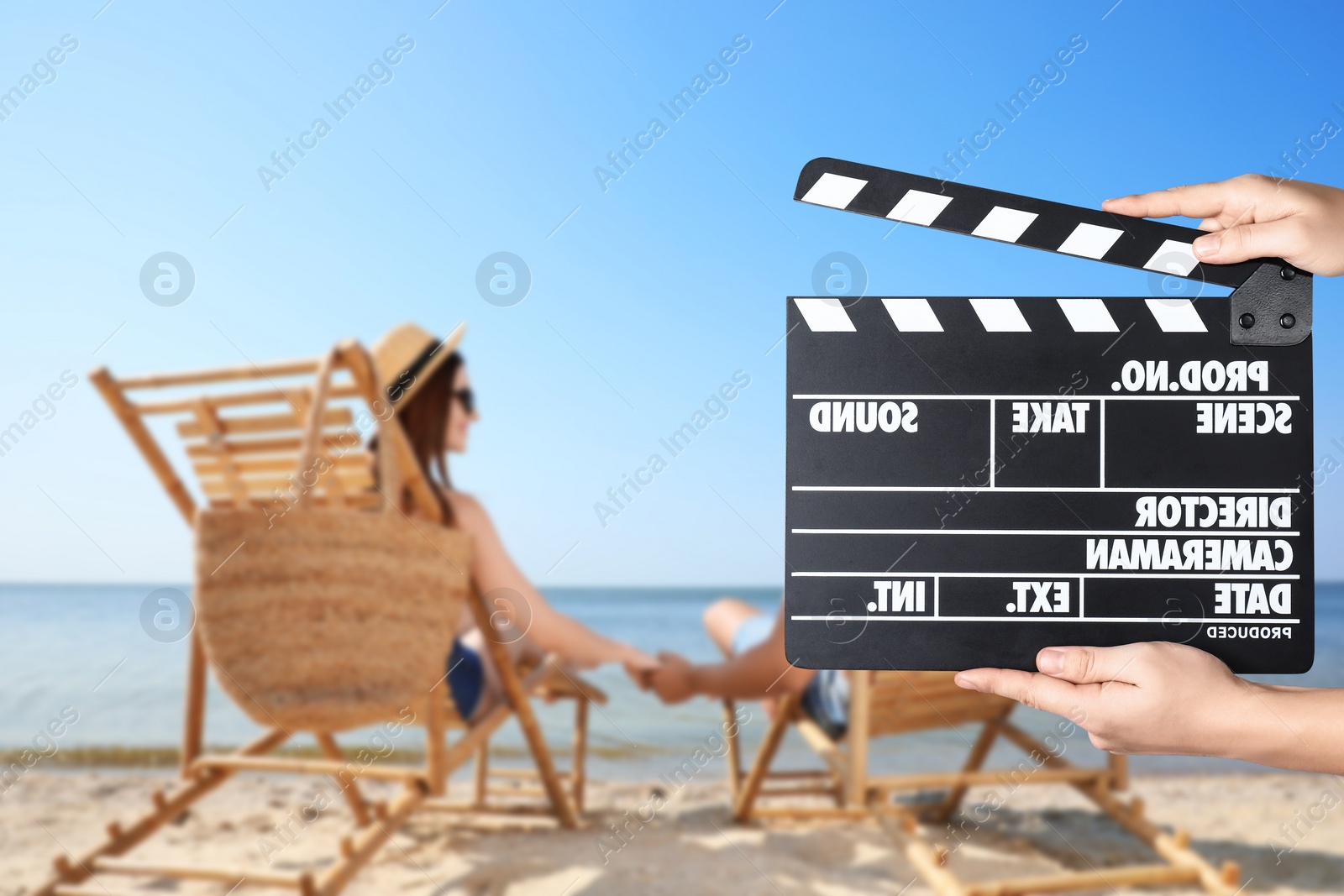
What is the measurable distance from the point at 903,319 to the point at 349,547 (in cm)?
134

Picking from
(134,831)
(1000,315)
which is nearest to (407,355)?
(134,831)

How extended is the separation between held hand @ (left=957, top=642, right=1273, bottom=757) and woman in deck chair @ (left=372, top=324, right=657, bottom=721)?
1.64m

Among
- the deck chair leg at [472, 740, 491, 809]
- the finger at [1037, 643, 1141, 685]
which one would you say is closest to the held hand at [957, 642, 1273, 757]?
the finger at [1037, 643, 1141, 685]

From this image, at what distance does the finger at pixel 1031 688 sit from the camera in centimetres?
83

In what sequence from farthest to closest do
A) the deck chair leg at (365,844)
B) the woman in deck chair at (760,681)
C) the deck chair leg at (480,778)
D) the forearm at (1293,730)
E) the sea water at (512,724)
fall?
the sea water at (512,724) < the deck chair leg at (480,778) < the woman in deck chair at (760,681) < the deck chair leg at (365,844) < the forearm at (1293,730)

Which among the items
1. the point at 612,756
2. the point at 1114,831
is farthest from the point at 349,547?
the point at 612,756

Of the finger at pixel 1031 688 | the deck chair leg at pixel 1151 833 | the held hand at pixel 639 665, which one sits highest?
the deck chair leg at pixel 1151 833

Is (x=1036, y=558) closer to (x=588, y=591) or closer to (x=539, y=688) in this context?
(x=539, y=688)

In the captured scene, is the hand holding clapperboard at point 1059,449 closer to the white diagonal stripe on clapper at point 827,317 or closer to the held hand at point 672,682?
the white diagonal stripe on clapper at point 827,317

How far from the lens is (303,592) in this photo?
5.73ft

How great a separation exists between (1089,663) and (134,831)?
207 cm

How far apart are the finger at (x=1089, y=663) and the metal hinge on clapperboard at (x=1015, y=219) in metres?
0.37

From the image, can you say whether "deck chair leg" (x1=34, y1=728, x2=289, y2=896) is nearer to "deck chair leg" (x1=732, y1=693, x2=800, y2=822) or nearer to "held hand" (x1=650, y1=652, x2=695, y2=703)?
"held hand" (x1=650, y1=652, x2=695, y2=703)

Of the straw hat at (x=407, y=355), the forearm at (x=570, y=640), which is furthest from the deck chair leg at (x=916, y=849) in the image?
the straw hat at (x=407, y=355)
